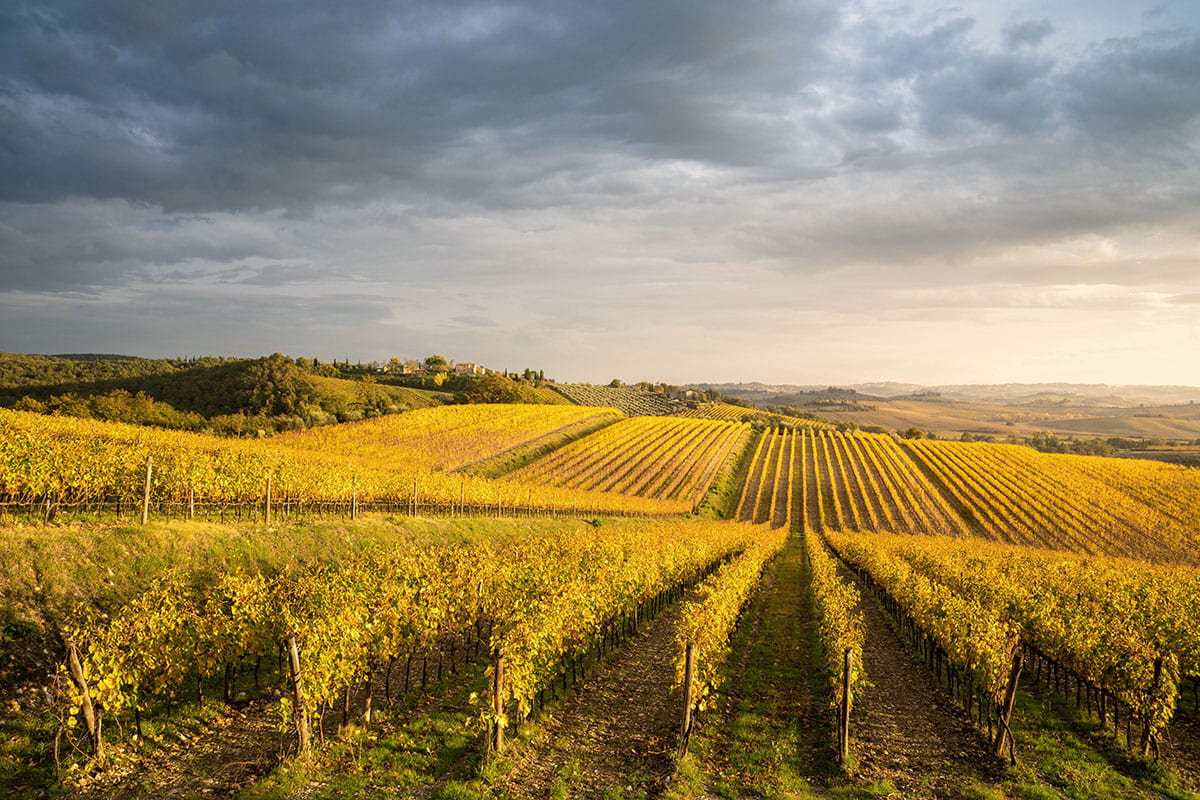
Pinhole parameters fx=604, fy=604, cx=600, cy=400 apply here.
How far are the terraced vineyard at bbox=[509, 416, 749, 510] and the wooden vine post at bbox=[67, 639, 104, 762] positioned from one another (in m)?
53.9

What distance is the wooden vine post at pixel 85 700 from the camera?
9922 millimetres

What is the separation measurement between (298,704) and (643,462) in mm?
68996

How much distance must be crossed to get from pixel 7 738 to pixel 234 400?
8462 cm

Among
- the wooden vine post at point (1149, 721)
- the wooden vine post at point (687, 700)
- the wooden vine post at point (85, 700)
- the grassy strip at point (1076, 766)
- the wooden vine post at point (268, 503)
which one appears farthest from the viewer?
the wooden vine post at point (268, 503)

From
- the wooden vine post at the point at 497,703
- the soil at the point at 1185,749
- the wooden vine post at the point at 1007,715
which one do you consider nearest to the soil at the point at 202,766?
the wooden vine post at the point at 497,703

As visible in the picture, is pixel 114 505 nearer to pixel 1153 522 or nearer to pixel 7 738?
pixel 7 738

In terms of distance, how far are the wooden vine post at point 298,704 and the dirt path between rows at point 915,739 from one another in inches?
425

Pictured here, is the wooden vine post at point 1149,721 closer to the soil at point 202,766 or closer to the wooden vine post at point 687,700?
the wooden vine post at point 687,700

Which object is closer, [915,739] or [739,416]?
[915,739]

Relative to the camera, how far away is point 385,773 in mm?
11062

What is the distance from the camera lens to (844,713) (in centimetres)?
1272

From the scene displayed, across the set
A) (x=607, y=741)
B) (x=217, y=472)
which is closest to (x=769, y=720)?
(x=607, y=741)

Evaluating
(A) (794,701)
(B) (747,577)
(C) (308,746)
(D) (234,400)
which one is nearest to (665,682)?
→ (A) (794,701)

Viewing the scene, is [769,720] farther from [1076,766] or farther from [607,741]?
[1076,766]
